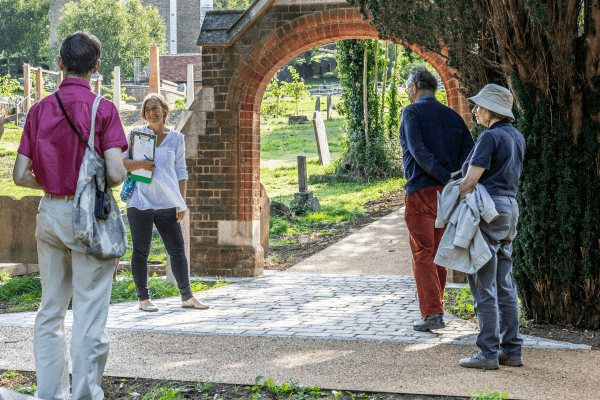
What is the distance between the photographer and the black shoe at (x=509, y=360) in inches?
170

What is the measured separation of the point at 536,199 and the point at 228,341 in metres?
2.87

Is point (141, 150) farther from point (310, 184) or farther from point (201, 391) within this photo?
point (310, 184)

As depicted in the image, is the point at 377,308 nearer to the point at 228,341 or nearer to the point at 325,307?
the point at 325,307

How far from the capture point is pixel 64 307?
3439 millimetres

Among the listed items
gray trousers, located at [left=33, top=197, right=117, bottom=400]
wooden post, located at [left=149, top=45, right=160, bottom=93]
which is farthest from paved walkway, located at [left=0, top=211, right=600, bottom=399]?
wooden post, located at [left=149, top=45, right=160, bottom=93]

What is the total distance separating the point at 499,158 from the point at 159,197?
3159 mm

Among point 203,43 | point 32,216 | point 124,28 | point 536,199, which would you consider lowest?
point 32,216

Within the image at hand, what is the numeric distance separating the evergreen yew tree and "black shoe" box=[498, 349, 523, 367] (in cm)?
130

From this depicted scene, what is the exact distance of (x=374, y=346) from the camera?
4.78m

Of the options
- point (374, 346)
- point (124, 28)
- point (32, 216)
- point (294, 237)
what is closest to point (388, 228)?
point (294, 237)

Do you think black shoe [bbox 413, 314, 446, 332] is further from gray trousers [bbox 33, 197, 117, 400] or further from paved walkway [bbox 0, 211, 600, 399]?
gray trousers [bbox 33, 197, 117, 400]

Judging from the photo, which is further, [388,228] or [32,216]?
[388,228]

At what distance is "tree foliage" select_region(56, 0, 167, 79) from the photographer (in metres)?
44.1

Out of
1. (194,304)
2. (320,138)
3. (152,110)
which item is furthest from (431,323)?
(320,138)
